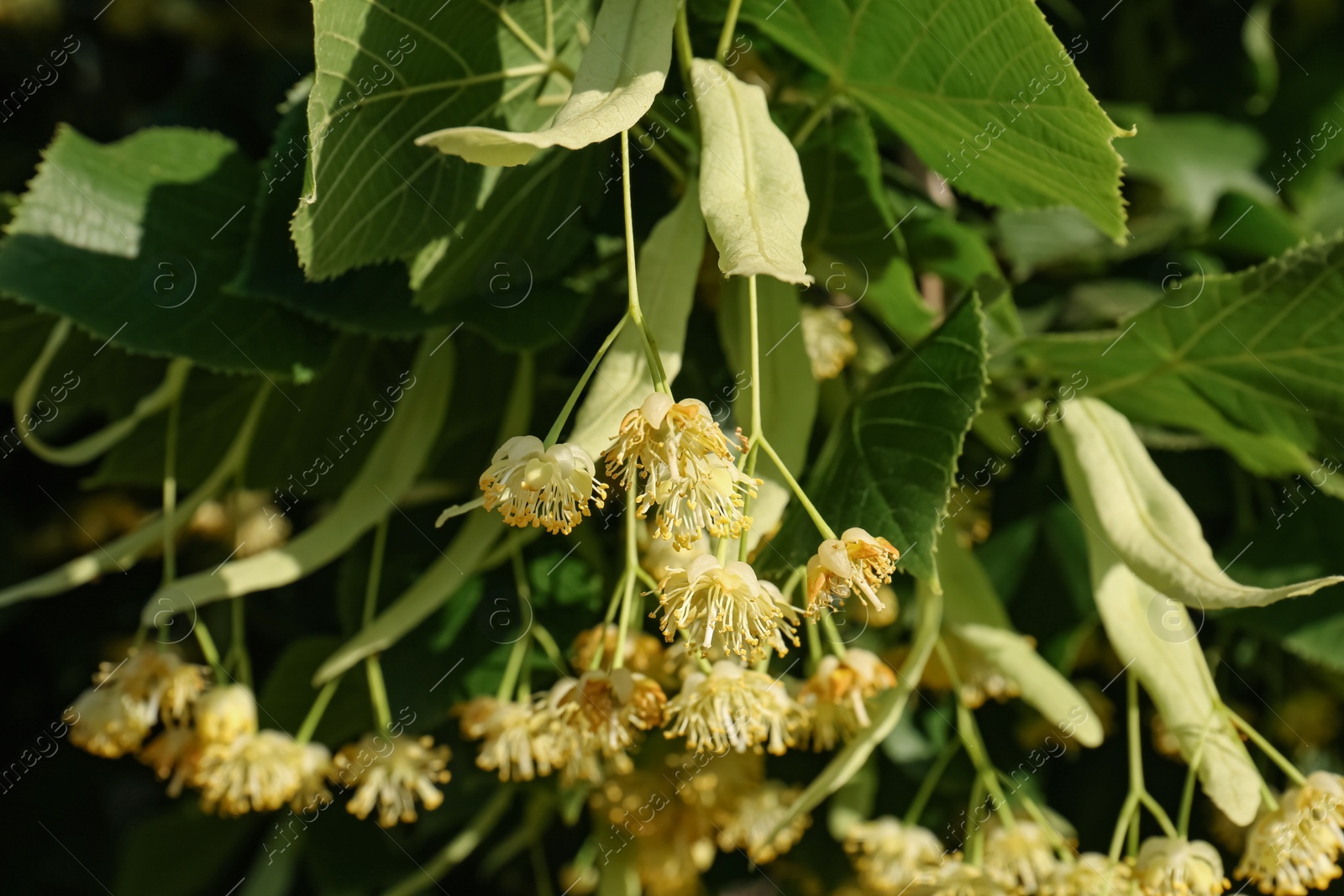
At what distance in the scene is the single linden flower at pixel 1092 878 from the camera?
71 cm

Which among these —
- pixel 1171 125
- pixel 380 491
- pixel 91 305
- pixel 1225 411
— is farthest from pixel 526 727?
pixel 1171 125

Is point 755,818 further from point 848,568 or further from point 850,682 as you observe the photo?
point 848,568

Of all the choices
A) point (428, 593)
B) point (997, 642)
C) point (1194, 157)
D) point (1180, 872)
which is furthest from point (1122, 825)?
point (1194, 157)

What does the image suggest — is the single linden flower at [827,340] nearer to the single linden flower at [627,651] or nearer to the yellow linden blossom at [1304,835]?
the single linden flower at [627,651]

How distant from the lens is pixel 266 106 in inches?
46.8

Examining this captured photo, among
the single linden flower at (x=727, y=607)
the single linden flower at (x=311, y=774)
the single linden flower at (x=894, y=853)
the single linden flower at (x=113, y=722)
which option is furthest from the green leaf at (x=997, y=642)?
the single linden flower at (x=113, y=722)

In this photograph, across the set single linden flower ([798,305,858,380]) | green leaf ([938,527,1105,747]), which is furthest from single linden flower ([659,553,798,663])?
single linden flower ([798,305,858,380])

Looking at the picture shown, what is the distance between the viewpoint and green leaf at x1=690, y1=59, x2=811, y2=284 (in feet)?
1.56

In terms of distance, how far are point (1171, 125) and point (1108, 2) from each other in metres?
0.17

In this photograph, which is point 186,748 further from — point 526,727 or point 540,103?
point 540,103

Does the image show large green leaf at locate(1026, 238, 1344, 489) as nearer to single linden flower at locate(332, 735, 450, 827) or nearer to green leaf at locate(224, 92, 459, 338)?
green leaf at locate(224, 92, 459, 338)

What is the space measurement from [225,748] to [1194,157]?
1.22 meters

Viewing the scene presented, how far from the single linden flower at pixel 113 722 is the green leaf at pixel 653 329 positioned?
472 millimetres

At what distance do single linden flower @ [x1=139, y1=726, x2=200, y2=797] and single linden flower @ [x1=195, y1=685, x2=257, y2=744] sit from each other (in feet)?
0.08
